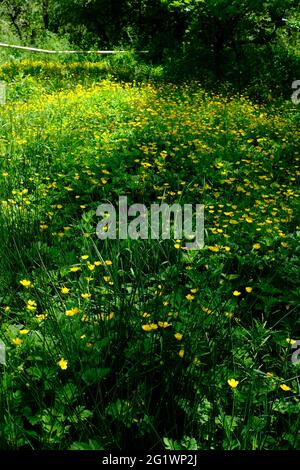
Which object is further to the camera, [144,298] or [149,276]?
[149,276]

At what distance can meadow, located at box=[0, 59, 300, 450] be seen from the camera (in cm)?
169

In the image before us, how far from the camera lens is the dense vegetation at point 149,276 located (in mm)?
1704

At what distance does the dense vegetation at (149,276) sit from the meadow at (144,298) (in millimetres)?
Result: 13

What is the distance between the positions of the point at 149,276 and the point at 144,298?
0.34 m

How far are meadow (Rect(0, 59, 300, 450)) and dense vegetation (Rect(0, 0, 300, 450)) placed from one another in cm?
1

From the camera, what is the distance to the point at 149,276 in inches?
102

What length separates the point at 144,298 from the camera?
2254mm

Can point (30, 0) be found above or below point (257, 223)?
above

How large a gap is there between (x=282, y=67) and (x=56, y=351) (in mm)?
9962

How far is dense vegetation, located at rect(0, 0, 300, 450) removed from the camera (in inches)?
67.1

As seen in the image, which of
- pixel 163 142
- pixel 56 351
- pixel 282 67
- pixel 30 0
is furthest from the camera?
pixel 30 0

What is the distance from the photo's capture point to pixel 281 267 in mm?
2844

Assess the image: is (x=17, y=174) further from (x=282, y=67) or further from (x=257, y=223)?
(x=282, y=67)

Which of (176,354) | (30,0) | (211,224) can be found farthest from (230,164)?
(30,0)
